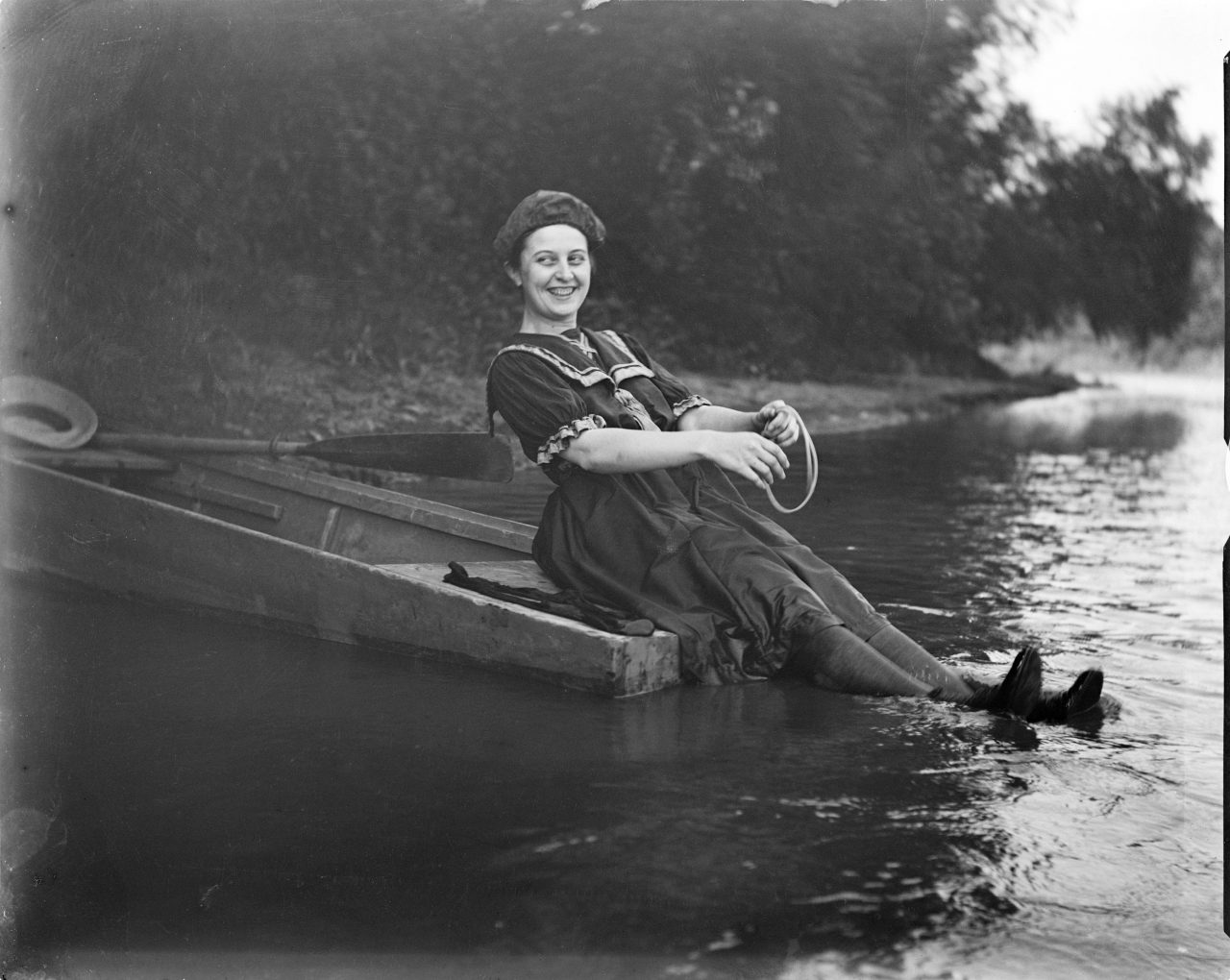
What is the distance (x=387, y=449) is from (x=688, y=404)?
103cm

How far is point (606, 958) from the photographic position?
2.48 metres

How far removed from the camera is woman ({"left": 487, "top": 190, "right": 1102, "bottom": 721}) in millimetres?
3371

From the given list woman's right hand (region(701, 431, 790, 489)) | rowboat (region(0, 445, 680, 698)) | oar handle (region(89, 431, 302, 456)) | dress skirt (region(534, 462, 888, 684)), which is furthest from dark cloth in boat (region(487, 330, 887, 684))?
oar handle (region(89, 431, 302, 456))

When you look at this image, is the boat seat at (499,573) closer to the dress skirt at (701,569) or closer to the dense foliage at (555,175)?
the dress skirt at (701,569)

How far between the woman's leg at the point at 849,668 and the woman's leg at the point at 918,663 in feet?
0.12

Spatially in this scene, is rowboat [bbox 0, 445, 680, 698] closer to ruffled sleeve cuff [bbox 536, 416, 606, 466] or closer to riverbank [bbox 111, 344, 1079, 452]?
riverbank [bbox 111, 344, 1079, 452]

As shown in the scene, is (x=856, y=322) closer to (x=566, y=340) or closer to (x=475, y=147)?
(x=566, y=340)

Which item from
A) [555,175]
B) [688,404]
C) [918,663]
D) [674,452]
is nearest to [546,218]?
[555,175]

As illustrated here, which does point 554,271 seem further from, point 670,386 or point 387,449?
point 387,449

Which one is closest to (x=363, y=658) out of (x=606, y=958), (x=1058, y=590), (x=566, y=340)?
(x=566, y=340)

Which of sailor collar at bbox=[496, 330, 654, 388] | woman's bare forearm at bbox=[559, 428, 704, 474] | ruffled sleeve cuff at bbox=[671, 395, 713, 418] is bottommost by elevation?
woman's bare forearm at bbox=[559, 428, 704, 474]

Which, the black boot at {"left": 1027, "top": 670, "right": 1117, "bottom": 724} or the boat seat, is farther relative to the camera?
the boat seat

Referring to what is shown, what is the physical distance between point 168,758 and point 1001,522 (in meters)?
2.76

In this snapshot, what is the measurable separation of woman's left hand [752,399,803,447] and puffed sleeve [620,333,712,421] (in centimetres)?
21
